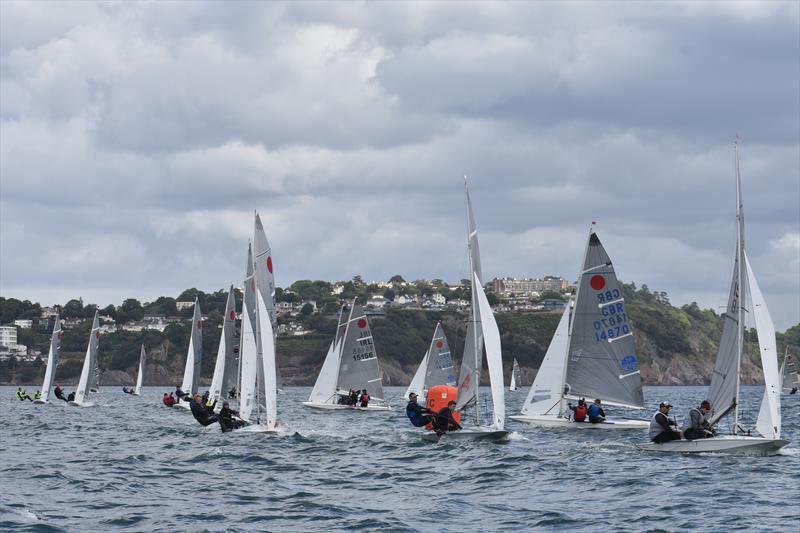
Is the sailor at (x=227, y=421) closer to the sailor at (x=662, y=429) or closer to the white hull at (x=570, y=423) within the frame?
the white hull at (x=570, y=423)

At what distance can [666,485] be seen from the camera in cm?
2477

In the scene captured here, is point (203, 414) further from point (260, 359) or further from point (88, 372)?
point (88, 372)

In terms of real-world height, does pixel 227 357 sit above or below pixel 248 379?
above

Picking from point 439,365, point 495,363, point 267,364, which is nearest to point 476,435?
point 495,363

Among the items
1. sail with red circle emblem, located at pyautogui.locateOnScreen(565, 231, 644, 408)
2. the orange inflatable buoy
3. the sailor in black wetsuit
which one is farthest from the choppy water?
sail with red circle emblem, located at pyautogui.locateOnScreen(565, 231, 644, 408)

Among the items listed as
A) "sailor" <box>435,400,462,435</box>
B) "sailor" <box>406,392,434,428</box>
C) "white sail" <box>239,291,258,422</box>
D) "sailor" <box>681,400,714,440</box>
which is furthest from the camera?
"white sail" <box>239,291,258,422</box>

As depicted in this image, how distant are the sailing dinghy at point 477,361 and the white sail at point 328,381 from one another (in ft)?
82.9

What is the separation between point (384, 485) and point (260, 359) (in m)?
12.5

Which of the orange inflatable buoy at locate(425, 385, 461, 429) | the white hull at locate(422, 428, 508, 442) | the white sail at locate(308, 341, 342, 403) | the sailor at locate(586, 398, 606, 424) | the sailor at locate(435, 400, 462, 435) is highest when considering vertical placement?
the white sail at locate(308, 341, 342, 403)

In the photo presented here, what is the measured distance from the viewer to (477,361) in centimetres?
3606

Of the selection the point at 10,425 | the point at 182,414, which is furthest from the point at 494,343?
the point at 182,414

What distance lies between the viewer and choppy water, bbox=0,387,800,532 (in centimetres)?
2091

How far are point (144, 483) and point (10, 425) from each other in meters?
23.9

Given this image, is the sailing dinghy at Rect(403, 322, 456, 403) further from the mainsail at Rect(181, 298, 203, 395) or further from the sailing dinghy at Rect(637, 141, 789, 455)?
the sailing dinghy at Rect(637, 141, 789, 455)
